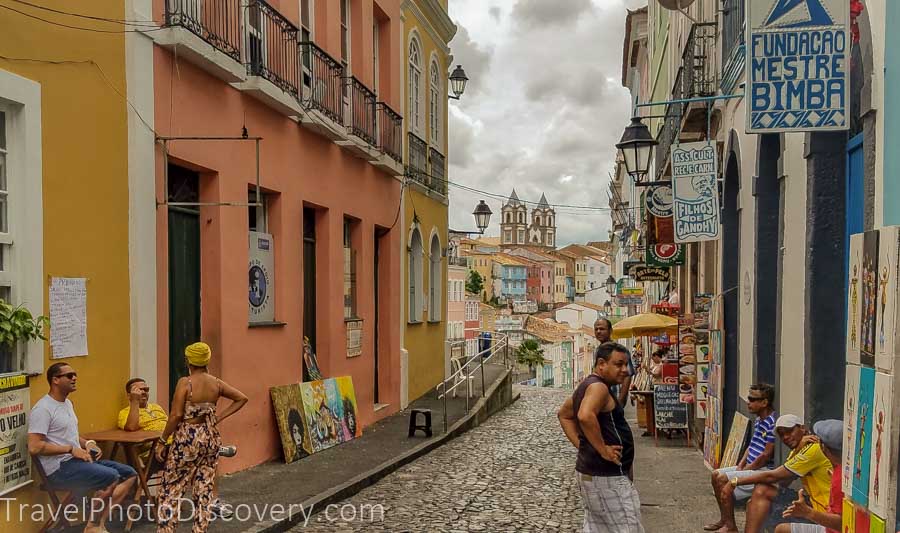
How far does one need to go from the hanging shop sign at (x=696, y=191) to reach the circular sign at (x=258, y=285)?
493 centimetres

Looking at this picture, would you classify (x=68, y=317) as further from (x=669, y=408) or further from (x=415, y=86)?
(x=415, y=86)

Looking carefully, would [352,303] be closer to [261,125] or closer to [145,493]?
[261,125]

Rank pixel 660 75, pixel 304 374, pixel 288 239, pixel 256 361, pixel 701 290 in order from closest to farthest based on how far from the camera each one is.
A: pixel 256 361, pixel 288 239, pixel 304 374, pixel 701 290, pixel 660 75

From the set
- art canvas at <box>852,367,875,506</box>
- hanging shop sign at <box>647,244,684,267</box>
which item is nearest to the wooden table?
art canvas at <box>852,367,875,506</box>

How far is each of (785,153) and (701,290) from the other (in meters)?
6.30

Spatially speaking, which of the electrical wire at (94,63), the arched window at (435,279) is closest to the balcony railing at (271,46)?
the electrical wire at (94,63)

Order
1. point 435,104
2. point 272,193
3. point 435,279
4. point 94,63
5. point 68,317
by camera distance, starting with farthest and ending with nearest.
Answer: point 435,279
point 435,104
point 272,193
point 94,63
point 68,317

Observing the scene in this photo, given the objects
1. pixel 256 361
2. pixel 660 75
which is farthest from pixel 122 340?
pixel 660 75

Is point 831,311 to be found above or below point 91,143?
below

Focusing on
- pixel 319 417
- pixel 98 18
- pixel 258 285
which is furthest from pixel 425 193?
pixel 98 18

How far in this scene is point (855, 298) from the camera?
5211mm

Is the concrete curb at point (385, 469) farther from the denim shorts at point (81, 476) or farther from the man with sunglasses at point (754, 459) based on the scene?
the man with sunglasses at point (754, 459)

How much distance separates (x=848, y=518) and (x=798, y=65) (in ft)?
9.94

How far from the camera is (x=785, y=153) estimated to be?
30.7 feet
